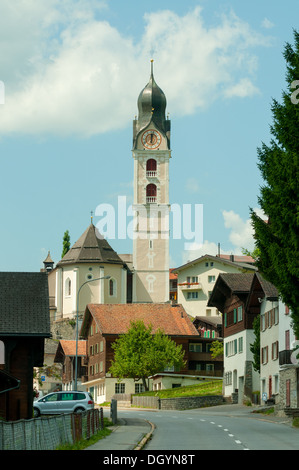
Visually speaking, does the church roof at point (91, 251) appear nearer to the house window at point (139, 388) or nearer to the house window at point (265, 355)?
the house window at point (139, 388)

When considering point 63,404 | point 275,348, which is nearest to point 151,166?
point 275,348

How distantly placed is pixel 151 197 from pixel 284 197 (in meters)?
112

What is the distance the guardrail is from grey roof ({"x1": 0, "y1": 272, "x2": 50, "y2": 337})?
505 cm

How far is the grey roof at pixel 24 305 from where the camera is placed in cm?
3084

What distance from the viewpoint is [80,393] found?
40.4 metres

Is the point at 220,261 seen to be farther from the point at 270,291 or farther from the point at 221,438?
the point at 221,438

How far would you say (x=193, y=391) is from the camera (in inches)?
2815

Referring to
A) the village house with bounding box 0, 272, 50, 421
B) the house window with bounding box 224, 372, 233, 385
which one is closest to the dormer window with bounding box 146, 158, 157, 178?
the house window with bounding box 224, 372, 233, 385

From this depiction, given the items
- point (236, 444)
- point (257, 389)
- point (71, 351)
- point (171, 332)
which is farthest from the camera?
point (71, 351)

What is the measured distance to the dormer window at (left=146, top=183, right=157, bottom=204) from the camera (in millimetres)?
141500

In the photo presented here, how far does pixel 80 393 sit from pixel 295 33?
59.7 ft

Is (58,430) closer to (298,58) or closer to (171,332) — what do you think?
(298,58)

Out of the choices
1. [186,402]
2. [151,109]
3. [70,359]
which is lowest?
[186,402]
